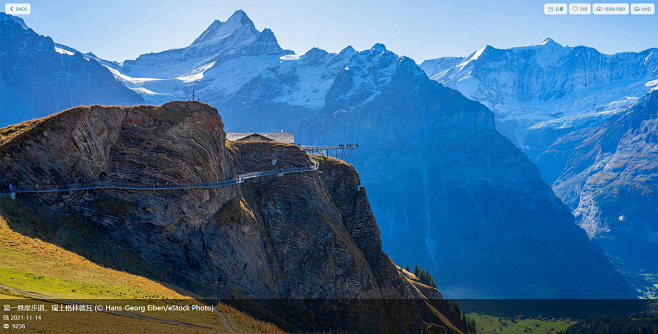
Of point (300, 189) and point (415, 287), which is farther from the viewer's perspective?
point (415, 287)

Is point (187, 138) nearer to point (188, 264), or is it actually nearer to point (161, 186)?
point (161, 186)

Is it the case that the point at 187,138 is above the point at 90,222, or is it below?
above

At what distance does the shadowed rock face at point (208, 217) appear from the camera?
233 feet

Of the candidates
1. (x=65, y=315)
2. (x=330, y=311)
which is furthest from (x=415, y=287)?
(x=65, y=315)

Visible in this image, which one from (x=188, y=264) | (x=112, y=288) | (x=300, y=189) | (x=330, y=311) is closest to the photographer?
(x=112, y=288)

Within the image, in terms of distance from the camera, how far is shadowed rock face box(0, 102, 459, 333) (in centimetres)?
7094

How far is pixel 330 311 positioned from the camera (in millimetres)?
93875

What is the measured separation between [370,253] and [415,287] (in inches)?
1252

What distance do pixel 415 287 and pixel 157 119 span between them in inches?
3179

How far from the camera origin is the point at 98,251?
68.6 m

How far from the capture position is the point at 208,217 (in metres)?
83.6

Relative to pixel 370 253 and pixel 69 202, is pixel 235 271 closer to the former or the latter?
pixel 69 202

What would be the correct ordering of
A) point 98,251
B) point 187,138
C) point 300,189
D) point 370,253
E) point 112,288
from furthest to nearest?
point 370,253 < point 300,189 < point 187,138 < point 98,251 < point 112,288

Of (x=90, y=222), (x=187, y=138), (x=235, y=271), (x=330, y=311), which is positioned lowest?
(x=330, y=311)
